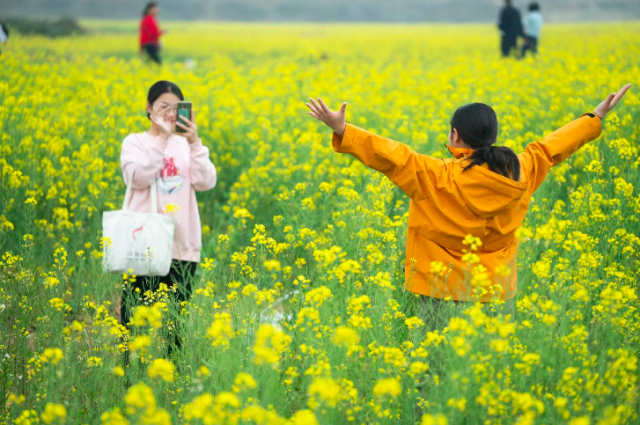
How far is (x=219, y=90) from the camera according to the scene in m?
8.63

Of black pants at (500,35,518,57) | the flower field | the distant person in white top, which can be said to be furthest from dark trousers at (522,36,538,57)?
the flower field

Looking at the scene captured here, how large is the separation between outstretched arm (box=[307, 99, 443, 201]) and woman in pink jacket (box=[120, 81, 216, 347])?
3.59ft

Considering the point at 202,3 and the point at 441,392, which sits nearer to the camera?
the point at 441,392

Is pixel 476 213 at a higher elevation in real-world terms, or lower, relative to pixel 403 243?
higher

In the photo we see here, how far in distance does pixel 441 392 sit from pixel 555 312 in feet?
2.06

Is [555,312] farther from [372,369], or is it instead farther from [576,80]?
[576,80]

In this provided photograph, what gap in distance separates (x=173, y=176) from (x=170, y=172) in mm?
29

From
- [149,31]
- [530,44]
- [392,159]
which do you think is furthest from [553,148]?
[530,44]

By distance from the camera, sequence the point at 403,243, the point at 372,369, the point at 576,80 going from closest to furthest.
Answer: the point at 372,369
the point at 403,243
the point at 576,80

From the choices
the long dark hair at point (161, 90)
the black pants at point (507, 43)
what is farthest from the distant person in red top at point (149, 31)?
the long dark hair at point (161, 90)

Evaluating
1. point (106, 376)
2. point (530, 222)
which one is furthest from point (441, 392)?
point (530, 222)

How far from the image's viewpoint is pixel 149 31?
13.2 meters

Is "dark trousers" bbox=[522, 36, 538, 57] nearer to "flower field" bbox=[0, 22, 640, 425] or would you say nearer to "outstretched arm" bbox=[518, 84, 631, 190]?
"flower field" bbox=[0, 22, 640, 425]

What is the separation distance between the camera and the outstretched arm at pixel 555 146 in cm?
302
